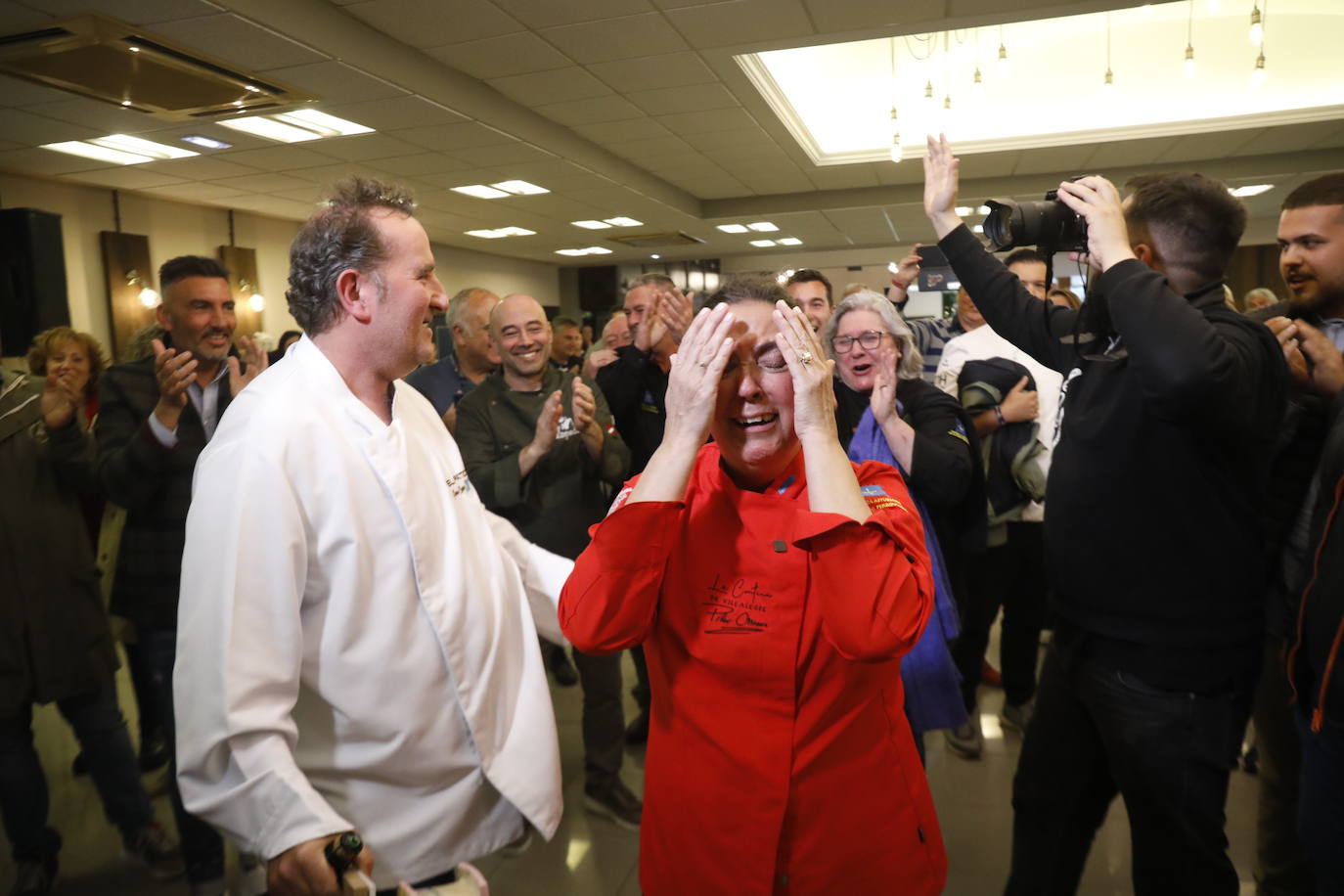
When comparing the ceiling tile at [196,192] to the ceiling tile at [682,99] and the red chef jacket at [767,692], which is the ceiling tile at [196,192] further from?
the red chef jacket at [767,692]

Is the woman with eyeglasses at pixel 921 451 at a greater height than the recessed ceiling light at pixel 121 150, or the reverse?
the recessed ceiling light at pixel 121 150

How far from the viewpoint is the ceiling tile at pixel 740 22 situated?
13.6 ft

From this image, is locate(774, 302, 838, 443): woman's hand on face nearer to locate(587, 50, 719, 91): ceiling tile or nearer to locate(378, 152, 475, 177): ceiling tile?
locate(587, 50, 719, 91): ceiling tile

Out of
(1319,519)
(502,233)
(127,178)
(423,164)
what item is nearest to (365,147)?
(423,164)

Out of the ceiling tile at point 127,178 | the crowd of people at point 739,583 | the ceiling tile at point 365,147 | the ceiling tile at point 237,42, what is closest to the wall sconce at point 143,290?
the ceiling tile at point 127,178

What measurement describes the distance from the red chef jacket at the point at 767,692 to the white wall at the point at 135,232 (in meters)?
6.01

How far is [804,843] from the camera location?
1.08m

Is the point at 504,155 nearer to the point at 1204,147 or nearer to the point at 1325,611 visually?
the point at 1325,611

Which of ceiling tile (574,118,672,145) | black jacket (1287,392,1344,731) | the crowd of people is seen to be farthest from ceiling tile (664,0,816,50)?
black jacket (1287,392,1344,731)

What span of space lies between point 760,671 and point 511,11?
410 centimetres

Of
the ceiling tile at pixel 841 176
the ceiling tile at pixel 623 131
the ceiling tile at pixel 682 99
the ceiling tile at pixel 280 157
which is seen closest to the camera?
the ceiling tile at pixel 682 99

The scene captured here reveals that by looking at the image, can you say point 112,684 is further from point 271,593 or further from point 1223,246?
point 1223,246

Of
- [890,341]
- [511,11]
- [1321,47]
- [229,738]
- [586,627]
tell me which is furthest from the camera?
[1321,47]

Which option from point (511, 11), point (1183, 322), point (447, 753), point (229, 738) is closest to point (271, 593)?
point (229, 738)
